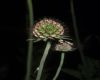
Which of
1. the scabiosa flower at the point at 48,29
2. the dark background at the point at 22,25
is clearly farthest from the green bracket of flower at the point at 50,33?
the dark background at the point at 22,25

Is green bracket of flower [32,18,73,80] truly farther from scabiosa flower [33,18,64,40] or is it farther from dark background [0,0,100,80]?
dark background [0,0,100,80]

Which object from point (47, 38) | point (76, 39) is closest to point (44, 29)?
point (47, 38)

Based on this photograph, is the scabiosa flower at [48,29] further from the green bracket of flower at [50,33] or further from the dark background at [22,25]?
the dark background at [22,25]

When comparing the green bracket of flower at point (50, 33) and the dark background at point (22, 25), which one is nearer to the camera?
the green bracket of flower at point (50, 33)

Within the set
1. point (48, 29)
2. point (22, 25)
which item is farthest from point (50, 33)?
point (22, 25)

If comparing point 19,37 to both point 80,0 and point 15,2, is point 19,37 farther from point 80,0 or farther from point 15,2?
point 80,0

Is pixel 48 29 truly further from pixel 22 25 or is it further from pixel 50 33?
pixel 22 25
